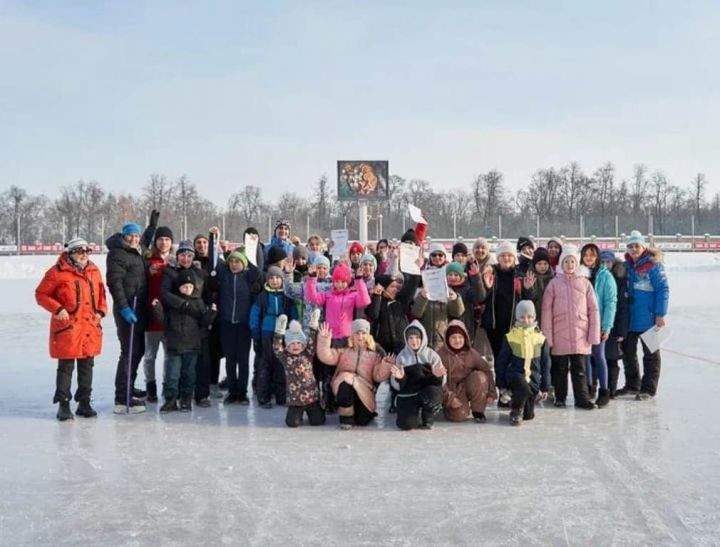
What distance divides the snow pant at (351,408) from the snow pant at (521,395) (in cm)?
124

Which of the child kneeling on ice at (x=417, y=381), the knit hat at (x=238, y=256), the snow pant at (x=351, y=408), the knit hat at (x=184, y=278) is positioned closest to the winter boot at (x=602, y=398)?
the child kneeling on ice at (x=417, y=381)

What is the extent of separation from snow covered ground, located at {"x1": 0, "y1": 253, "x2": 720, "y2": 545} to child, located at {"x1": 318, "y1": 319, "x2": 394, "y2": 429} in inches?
6.7

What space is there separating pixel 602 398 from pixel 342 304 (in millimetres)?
2651

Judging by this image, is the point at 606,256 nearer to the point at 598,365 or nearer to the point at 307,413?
the point at 598,365

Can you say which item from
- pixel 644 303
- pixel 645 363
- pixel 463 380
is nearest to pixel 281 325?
pixel 463 380

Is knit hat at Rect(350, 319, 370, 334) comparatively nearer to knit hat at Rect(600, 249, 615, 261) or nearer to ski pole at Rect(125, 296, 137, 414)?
ski pole at Rect(125, 296, 137, 414)

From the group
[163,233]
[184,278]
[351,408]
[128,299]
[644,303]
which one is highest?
[163,233]

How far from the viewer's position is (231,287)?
659 centimetres

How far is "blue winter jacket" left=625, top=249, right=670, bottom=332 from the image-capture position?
21.3 ft

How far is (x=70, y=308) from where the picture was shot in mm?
5891

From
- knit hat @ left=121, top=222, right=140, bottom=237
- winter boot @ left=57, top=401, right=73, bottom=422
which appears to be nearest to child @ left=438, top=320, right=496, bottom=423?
knit hat @ left=121, top=222, right=140, bottom=237

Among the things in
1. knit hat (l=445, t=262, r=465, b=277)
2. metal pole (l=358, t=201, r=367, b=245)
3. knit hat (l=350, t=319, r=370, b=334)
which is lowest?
knit hat (l=350, t=319, r=370, b=334)

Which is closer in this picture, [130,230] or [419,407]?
[419,407]

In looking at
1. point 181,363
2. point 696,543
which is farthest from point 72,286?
point 696,543
